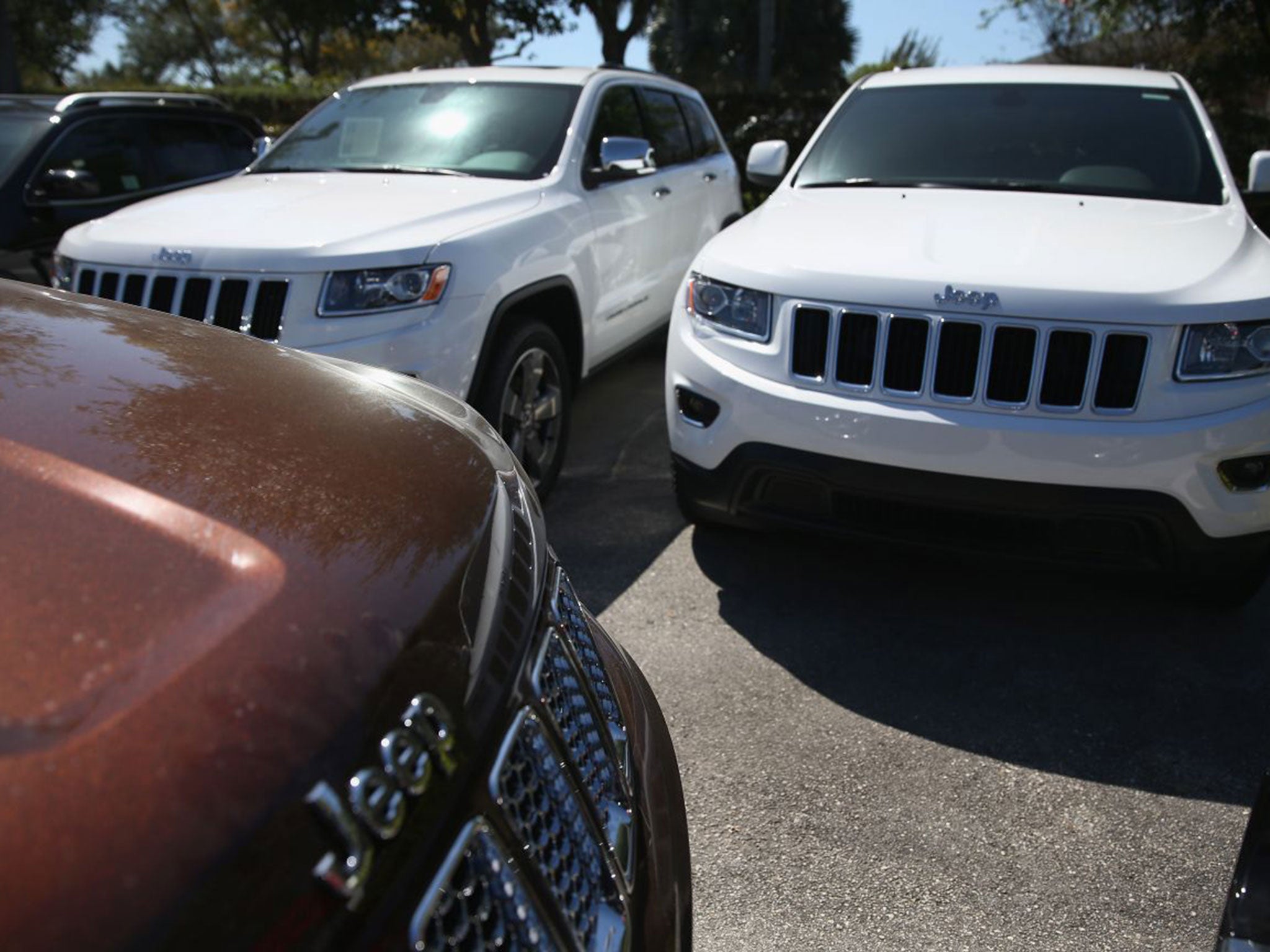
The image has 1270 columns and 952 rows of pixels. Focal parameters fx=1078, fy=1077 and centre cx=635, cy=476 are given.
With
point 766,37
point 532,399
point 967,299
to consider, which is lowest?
point 766,37

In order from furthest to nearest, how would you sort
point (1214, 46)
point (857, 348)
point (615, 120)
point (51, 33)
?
point (51, 33), point (1214, 46), point (615, 120), point (857, 348)

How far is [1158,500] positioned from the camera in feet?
9.63

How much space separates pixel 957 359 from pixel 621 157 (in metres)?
2.46

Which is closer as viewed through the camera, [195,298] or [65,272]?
[195,298]

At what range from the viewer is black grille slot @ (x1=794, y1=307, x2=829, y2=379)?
3201mm

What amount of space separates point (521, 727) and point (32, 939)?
21.5 inches

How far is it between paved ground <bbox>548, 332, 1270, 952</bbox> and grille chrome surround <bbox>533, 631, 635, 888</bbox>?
1.00 metres

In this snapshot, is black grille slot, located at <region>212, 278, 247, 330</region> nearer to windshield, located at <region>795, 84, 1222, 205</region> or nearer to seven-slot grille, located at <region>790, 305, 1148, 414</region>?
seven-slot grille, located at <region>790, 305, 1148, 414</region>

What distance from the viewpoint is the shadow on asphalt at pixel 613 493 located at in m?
3.96

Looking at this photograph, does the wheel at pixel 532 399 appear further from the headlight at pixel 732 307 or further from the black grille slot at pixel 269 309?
the headlight at pixel 732 307

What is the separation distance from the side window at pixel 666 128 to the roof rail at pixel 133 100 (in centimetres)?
309

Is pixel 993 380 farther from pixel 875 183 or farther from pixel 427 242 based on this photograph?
pixel 427 242

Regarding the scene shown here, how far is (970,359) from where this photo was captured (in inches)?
120

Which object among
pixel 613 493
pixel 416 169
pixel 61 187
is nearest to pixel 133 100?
pixel 61 187
